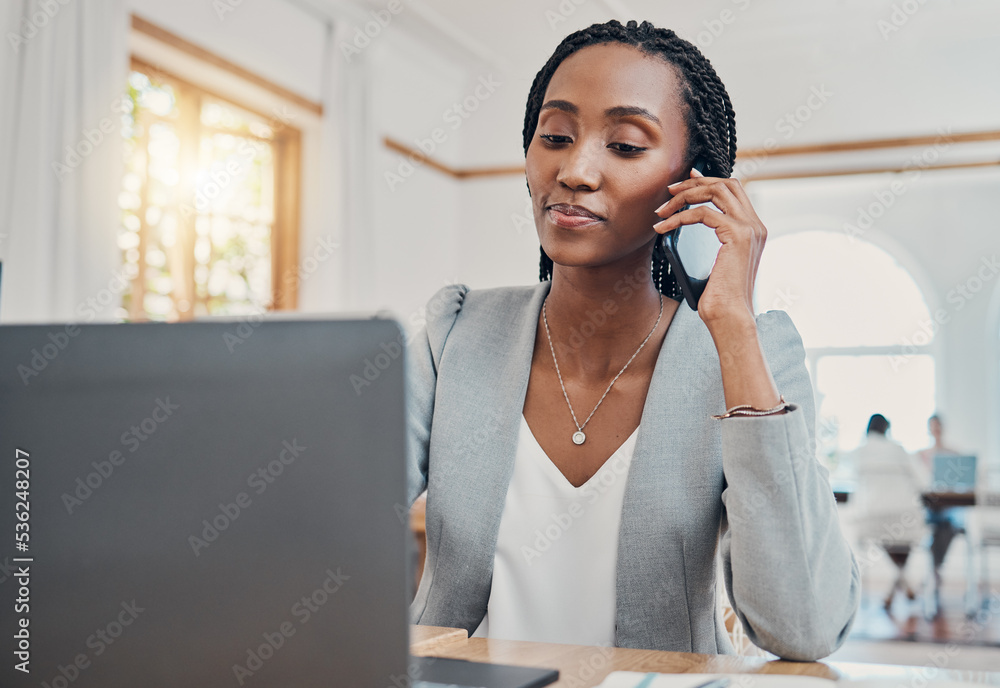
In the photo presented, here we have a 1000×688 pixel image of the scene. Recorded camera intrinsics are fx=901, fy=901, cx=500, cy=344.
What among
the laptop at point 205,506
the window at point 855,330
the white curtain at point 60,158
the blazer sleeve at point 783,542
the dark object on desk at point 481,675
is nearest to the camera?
the laptop at point 205,506

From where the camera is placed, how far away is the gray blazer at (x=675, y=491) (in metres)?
1.01

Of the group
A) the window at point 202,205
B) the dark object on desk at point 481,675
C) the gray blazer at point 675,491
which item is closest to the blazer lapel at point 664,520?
the gray blazer at point 675,491

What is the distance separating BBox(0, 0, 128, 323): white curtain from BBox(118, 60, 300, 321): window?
0.81ft

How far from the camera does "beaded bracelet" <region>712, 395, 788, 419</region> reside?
41.2 inches

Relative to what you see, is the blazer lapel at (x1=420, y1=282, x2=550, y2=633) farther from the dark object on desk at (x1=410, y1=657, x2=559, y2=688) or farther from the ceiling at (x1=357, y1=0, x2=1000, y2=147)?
the ceiling at (x1=357, y1=0, x2=1000, y2=147)

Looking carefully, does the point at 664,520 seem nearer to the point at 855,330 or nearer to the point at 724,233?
the point at 724,233

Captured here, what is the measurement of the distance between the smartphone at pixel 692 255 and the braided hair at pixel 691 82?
0.15 ft

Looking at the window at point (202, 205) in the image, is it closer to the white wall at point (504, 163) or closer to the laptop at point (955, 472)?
the white wall at point (504, 163)

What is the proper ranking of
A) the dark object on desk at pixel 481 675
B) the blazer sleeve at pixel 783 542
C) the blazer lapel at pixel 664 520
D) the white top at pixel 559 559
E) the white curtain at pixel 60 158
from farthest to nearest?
the white curtain at pixel 60 158, the white top at pixel 559 559, the blazer lapel at pixel 664 520, the blazer sleeve at pixel 783 542, the dark object on desk at pixel 481 675

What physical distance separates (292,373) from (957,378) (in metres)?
8.31

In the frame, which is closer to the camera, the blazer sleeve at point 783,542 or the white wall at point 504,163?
the blazer sleeve at point 783,542

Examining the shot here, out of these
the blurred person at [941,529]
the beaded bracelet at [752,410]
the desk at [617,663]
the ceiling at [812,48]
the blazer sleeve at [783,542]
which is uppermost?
the ceiling at [812,48]

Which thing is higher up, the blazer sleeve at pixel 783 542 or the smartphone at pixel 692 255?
the smartphone at pixel 692 255

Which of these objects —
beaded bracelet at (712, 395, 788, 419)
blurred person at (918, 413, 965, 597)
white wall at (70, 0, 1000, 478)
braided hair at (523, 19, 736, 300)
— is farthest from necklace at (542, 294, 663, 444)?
blurred person at (918, 413, 965, 597)
